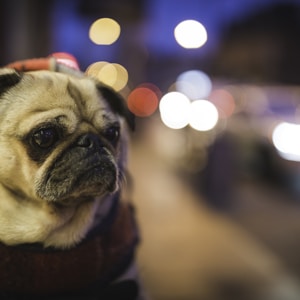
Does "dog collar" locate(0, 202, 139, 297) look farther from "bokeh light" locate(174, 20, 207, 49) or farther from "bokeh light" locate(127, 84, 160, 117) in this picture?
"bokeh light" locate(127, 84, 160, 117)

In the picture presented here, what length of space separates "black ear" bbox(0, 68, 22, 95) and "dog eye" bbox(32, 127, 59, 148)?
0.28 meters

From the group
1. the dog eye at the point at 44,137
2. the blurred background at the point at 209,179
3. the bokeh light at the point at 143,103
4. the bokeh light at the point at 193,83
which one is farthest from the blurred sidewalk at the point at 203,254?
the bokeh light at the point at 143,103

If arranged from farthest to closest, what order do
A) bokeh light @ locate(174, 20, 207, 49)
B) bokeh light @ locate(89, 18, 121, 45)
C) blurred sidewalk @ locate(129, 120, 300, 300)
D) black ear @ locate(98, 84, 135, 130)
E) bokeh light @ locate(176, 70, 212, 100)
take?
bokeh light @ locate(89, 18, 121, 45) → bokeh light @ locate(176, 70, 212, 100) → bokeh light @ locate(174, 20, 207, 49) → blurred sidewalk @ locate(129, 120, 300, 300) → black ear @ locate(98, 84, 135, 130)

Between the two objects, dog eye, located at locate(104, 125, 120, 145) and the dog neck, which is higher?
dog eye, located at locate(104, 125, 120, 145)

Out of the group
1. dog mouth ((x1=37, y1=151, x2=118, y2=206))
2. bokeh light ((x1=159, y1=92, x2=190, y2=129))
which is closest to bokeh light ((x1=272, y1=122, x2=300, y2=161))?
bokeh light ((x1=159, y1=92, x2=190, y2=129))

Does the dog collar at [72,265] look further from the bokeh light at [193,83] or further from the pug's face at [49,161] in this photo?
the bokeh light at [193,83]

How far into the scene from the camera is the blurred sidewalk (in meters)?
4.77

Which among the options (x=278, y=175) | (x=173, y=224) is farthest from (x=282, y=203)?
(x=173, y=224)

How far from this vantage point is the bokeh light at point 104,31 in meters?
25.0

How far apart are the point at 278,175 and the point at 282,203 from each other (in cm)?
104

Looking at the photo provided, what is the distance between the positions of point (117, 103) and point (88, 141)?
418 mm

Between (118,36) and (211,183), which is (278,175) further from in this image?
(118,36)

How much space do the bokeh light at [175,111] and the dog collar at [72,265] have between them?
9243 millimetres

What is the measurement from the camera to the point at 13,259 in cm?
196
